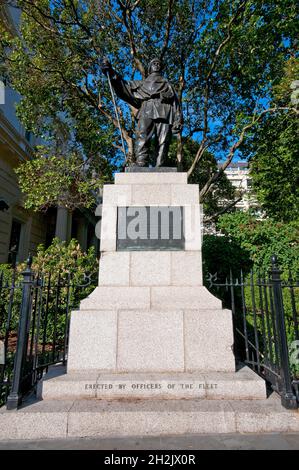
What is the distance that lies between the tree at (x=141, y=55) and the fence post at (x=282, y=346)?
25.8 feet

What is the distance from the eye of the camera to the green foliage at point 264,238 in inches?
360

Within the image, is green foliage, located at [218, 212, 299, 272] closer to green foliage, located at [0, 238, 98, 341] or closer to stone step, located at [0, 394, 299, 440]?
green foliage, located at [0, 238, 98, 341]

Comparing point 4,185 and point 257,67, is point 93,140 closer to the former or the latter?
point 4,185

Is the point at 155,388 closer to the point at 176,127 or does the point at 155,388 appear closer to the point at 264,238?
the point at 176,127

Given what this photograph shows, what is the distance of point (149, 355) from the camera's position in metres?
4.08

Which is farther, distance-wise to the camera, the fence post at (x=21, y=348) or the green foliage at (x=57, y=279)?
the green foliage at (x=57, y=279)

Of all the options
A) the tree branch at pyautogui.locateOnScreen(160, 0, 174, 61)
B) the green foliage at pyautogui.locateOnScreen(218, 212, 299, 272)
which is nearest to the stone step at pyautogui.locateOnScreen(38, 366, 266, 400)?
the green foliage at pyautogui.locateOnScreen(218, 212, 299, 272)

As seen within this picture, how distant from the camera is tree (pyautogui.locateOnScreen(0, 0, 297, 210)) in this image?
9867mm

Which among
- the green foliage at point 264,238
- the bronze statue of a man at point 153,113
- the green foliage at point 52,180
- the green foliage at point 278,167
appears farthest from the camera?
the green foliage at point 52,180

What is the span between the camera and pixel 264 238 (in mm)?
9695

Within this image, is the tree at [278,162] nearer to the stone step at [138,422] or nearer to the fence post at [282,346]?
the fence post at [282,346]

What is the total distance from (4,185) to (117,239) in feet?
39.5

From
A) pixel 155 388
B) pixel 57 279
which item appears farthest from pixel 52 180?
pixel 155 388

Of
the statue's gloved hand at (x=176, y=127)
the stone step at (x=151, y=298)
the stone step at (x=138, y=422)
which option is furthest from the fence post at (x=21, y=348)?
the statue's gloved hand at (x=176, y=127)
